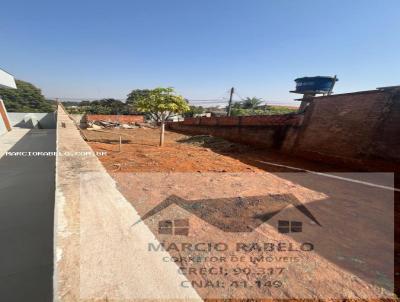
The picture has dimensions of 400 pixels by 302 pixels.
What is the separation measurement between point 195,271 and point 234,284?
0.39 metres

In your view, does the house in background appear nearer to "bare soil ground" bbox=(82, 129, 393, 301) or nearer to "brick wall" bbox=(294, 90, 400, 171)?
"bare soil ground" bbox=(82, 129, 393, 301)

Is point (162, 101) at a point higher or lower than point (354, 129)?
higher

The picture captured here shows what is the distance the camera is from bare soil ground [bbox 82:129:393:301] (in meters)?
1.97

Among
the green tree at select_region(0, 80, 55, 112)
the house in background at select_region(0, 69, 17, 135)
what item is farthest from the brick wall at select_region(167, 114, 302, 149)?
the green tree at select_region(0, 80, 55, 112)

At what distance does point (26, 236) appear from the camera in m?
2.94

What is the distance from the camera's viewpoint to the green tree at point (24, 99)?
37.3m

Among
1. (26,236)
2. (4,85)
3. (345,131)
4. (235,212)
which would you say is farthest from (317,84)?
(4,85)

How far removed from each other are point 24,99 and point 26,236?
162ft

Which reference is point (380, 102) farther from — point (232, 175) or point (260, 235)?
point (260, 235)

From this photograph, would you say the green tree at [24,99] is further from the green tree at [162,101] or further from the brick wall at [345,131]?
the brick wall at [345,131]

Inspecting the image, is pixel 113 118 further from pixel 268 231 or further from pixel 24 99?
pixel 24 99

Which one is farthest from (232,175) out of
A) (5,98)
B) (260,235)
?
(5,98)

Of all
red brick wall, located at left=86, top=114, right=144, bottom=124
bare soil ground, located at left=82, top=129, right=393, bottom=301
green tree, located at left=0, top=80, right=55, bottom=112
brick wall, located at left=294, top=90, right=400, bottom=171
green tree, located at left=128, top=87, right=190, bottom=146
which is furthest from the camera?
green tree, located at left=0, top=80, right=55, bottom=112

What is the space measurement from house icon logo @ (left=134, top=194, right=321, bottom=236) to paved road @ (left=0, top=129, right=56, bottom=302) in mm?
1234
